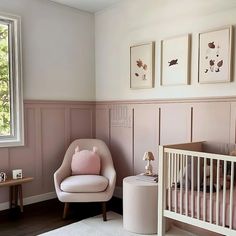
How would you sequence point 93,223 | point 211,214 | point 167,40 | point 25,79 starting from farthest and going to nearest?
point 25,79 → point 167,40 → point 93,223 → point 211,214

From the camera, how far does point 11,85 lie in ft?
10.4

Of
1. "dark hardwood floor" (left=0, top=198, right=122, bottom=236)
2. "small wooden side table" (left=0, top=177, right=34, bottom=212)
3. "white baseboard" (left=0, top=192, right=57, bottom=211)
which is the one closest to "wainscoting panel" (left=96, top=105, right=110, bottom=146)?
"dark hardwood floor" (left=0, top=198, right=122, bottom=236)

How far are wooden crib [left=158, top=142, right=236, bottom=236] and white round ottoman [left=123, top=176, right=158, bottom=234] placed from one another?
0.21 m

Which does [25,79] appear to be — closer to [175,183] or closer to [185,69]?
[185,69]

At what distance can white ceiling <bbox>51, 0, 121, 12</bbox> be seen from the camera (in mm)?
3375

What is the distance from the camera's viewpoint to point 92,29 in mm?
3801

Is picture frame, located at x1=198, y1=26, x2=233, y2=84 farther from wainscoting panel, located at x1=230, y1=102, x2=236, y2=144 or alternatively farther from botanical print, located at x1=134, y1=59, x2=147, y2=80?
botanical print, located at x1=134, y1=59, x2=147, y2=80

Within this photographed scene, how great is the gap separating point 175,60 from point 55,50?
59.6 inches

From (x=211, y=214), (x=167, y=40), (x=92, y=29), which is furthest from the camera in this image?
(x=92, y=29)

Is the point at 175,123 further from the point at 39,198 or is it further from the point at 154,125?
the point at 39,198

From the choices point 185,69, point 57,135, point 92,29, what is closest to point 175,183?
point 185,69

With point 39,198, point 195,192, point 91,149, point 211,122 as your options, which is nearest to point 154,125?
point 211,122

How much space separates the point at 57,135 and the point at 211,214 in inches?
83.8

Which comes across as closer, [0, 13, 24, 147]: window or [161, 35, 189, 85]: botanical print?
[161, 35, 189, 85]: botanical print
